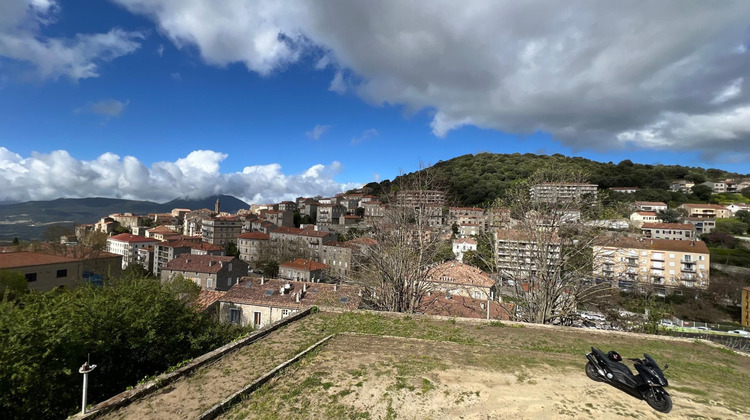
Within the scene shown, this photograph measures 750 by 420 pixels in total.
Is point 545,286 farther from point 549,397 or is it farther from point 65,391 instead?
point 65,391

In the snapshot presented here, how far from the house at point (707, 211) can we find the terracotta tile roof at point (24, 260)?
101887 mm

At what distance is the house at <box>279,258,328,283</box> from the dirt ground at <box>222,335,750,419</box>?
1549 inches

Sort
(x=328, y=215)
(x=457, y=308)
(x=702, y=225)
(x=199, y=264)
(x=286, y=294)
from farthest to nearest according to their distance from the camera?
(x=328, y=215), (x=702, y=225), (x=199, y=264), (x=286, y=294), (x=457, y=308)

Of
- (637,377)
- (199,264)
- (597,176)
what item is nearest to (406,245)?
(637,377)

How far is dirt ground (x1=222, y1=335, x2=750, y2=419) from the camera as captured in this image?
199 inches

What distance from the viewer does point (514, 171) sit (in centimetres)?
9738

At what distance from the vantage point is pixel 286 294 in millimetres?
24312

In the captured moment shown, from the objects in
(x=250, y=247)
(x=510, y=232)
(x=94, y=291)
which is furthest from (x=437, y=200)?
(x=250, y=247)

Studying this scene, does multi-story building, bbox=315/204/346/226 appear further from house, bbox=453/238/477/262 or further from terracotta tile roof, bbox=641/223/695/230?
terracotta tile roof, bbox=641/223/695/230

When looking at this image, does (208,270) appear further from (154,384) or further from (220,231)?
(154,384)

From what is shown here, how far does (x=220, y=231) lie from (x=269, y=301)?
59238mm

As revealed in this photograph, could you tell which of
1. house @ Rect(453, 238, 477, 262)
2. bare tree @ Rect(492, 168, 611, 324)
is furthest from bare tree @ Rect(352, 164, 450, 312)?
house @ Rect(453, 238, 477, 262)

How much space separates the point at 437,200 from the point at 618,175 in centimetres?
10268

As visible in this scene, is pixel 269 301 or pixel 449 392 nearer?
pixel 449 392
